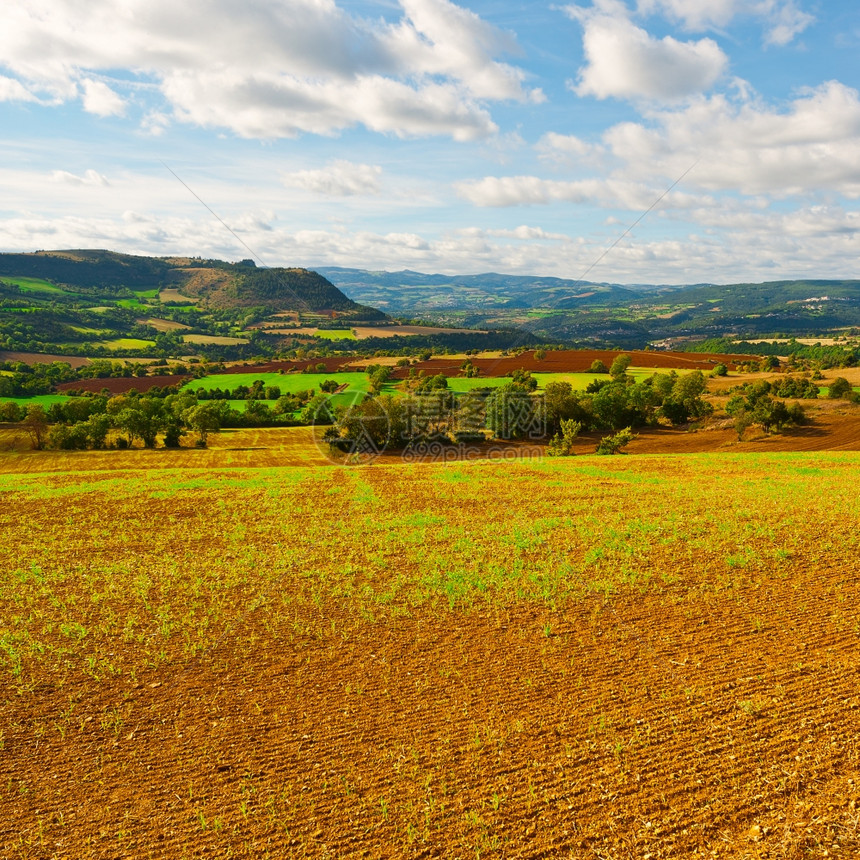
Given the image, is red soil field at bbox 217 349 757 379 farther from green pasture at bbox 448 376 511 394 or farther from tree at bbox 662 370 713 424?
tree at bbox 662 370 713 424

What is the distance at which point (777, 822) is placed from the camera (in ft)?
26.9

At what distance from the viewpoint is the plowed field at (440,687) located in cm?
870

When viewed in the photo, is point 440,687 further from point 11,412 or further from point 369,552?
point 11,412

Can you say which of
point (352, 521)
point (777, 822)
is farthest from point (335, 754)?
point (352, 521)

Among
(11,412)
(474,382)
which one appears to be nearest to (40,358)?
(11,412)

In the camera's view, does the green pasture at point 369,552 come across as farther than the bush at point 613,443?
No

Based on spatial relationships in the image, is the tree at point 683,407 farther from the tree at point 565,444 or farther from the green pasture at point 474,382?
the green pasture at point 474,382

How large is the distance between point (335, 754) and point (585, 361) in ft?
403

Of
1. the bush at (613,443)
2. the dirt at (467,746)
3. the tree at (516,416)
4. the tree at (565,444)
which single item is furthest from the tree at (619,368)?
the dirt at (467,746)

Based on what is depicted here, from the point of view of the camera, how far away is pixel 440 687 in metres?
12.3

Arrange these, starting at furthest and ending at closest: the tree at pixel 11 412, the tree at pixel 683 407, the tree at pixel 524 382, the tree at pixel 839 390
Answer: the tree at pixel 524 382
the tree at pixel 839 390
the tree at pixel 683 407
the tree at pixel 11 412

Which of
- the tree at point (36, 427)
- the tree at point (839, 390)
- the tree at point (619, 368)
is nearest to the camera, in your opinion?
the tree at point (36, 427)

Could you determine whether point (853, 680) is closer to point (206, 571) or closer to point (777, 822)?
point (777, 822)

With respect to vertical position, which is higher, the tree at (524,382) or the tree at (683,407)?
the tree at (524,382)
